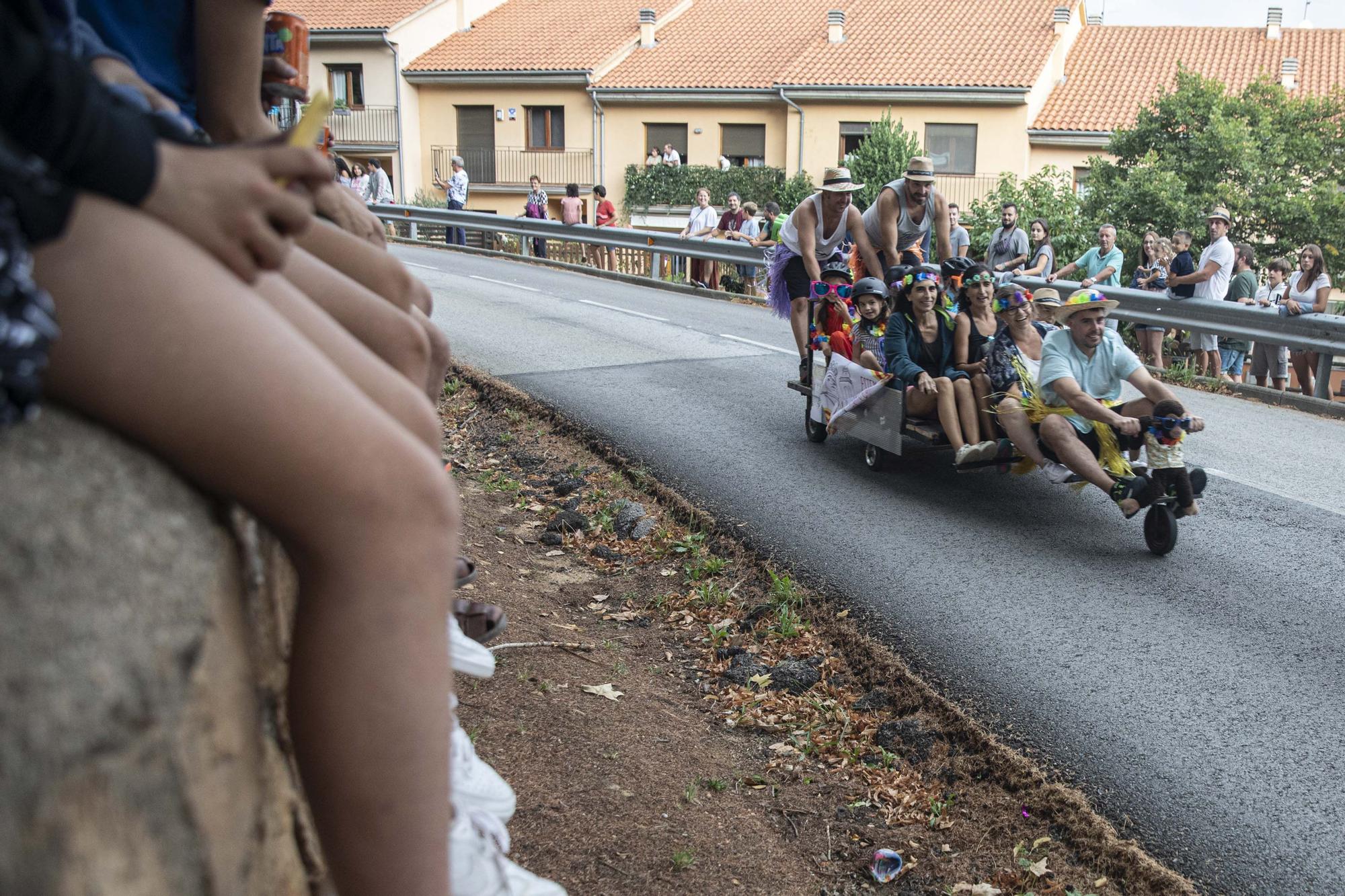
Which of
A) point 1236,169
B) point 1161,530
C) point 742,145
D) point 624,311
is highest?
point 742,145

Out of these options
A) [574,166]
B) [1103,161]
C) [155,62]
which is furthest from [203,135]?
[574,166]

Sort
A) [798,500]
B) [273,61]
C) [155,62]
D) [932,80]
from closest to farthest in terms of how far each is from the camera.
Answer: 1. [155,62]
2. [273,61]
3. [798,500]
4. [932,80]

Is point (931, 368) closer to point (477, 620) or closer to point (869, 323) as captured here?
point (869, 323)

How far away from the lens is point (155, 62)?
7.89 feet

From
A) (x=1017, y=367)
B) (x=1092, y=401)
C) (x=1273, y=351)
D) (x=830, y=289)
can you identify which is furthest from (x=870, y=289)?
(x=1273, y=351)

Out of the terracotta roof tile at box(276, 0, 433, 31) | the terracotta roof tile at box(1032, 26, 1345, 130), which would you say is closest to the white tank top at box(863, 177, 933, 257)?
the terracotta roof tile at box(1032, 26, 1345, 130)

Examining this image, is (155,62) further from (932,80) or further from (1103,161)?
(932,80)

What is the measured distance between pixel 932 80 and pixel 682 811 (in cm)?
3537

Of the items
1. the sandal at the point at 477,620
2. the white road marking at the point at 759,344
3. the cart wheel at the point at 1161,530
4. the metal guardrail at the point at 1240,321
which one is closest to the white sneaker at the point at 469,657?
the sandal at the point at 477,620

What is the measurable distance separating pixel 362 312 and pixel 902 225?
26.3ft

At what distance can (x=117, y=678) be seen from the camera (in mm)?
1202

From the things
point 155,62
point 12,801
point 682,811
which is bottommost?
point 682,811

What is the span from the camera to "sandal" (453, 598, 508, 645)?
2.53 meters

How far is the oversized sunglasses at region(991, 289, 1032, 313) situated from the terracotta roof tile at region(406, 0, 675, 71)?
115 ft
